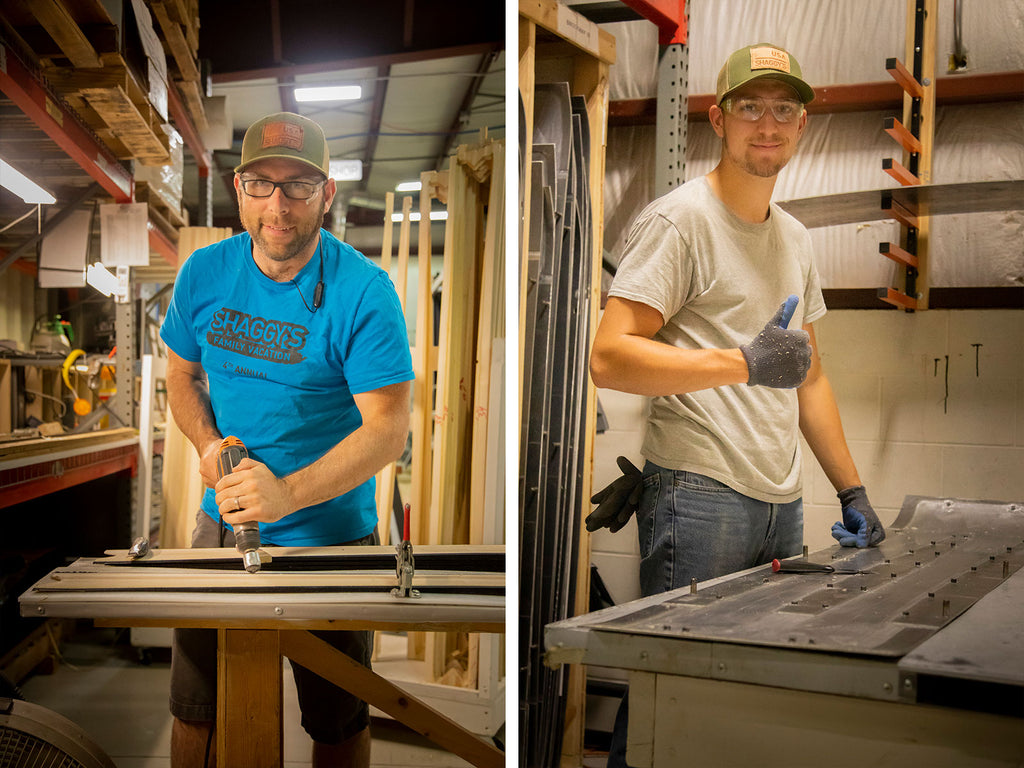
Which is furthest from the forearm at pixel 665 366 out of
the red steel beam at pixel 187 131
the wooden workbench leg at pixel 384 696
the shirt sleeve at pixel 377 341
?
the red steel beam at pixel 187 131

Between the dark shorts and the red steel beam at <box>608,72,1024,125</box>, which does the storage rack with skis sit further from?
the dark shorts

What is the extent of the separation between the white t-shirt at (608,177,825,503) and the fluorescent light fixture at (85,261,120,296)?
39.0 inches

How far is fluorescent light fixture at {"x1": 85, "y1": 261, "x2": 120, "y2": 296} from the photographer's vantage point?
149 cm

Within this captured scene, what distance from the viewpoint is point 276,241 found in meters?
1.43

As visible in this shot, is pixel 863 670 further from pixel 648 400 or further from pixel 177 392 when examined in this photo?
pixel 177 392

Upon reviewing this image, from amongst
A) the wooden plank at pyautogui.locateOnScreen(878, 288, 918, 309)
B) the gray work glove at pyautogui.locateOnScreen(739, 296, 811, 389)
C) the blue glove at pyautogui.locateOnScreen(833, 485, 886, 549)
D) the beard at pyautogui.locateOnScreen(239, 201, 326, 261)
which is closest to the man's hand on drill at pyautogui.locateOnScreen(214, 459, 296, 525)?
the beard at pyautogui.locateOnScreen(239, 201, 326, 261)

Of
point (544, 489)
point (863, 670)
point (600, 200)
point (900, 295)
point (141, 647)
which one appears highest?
point (600, 200)

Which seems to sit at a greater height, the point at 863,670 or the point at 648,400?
the point at 648,400

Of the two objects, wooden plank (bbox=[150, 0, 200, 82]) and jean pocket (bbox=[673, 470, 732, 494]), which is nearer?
jean pocket (bbox=[673, 470, 732, 494])

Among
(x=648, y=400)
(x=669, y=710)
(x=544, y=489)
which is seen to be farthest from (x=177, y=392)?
(x=669, y=710)

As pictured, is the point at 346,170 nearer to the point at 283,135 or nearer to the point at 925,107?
the point at 283,135

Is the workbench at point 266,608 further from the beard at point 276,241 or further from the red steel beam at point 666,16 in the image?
the red steel beam at point 666,16

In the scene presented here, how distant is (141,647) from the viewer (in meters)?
1.47

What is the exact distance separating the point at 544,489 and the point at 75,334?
0.98 m
